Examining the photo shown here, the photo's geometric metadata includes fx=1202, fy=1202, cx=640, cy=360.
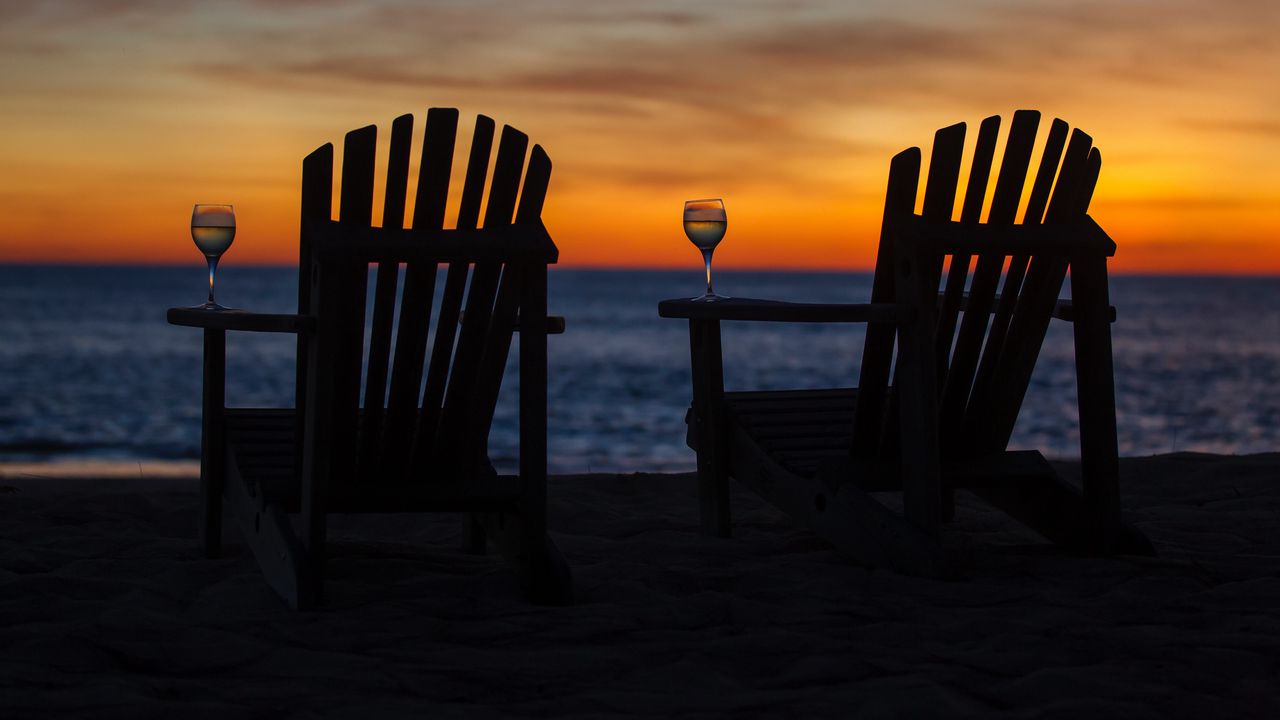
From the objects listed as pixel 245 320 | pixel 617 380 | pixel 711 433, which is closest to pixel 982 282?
pixel 711 433

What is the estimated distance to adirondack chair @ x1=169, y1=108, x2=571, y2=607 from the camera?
3.11 meters

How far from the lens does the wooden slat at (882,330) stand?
136 inches

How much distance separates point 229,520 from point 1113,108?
791 inches

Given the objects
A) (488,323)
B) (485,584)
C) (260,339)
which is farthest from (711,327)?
(260,339)

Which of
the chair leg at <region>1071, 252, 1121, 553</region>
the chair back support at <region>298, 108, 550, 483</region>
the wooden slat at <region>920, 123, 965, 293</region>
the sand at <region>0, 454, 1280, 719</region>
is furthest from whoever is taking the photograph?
the chair leg at <region>1071, 252, 1121, 553</region>

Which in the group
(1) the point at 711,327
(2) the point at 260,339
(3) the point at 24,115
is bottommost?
(2) the point at 260,339

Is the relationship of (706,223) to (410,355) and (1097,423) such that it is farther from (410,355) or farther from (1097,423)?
(1097,423)

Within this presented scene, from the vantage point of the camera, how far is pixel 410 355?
336cm

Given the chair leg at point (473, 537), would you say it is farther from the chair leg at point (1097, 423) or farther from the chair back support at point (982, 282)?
A: the chair leg at point (1097, 423)

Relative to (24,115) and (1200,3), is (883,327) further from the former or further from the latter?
(24,115)

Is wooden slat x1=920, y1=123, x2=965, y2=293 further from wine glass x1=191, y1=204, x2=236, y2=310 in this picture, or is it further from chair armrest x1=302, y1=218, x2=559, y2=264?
wine glass x1=191, y1=204, x2=236, y2=310

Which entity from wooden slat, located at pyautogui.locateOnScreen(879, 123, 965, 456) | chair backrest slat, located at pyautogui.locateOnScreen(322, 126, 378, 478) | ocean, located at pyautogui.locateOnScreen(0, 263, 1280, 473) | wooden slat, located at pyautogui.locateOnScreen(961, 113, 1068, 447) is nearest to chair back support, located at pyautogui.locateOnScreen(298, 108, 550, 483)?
chair backrest slat, located at pyautogui.locateOnScreen(322, 126, 378, 478)

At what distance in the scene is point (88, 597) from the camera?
3.16m

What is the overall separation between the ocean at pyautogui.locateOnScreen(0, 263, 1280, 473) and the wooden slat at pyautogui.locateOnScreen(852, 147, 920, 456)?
228 inches
